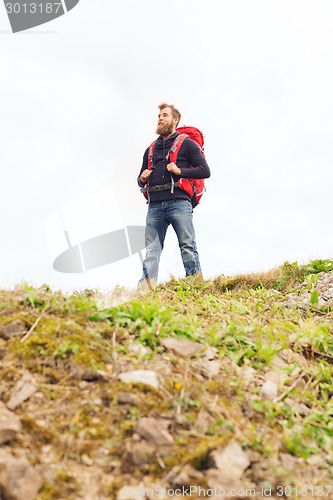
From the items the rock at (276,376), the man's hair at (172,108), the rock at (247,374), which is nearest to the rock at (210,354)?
the rock at (247,374)

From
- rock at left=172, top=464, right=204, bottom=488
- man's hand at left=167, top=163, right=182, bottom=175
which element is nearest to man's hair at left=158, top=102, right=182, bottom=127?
man's hand at left=167, top=163, right=182, bottom=175

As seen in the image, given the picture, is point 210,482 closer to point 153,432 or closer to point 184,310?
point 153,432

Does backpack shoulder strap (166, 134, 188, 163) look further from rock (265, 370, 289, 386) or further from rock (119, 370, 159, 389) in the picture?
rock (119, 370, 159, 389)

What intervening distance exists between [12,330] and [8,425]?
98 centimetres

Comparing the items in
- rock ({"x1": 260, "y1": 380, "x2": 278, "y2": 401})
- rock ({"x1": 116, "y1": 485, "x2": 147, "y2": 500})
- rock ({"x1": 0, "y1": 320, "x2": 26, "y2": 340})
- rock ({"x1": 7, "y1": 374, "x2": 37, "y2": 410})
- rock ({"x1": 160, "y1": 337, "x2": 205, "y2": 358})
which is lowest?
rock ({"x1": 260, "y1": 380, "x2": 278, "y2": 401})

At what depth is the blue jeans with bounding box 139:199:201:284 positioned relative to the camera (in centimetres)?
906

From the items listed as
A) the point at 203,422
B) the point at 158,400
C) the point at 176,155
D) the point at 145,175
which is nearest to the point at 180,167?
the point at 176,155

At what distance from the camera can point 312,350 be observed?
14.7 feet

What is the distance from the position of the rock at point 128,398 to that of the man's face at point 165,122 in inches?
285

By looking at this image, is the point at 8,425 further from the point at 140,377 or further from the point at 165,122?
the point at 165,122

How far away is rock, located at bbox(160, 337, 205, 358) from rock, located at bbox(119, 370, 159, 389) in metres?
0.42

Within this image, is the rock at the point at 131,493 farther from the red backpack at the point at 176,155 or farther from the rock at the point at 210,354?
the red backpack at the point at 176,155

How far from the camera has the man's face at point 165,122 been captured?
9.45 metres

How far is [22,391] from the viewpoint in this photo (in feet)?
10.00
